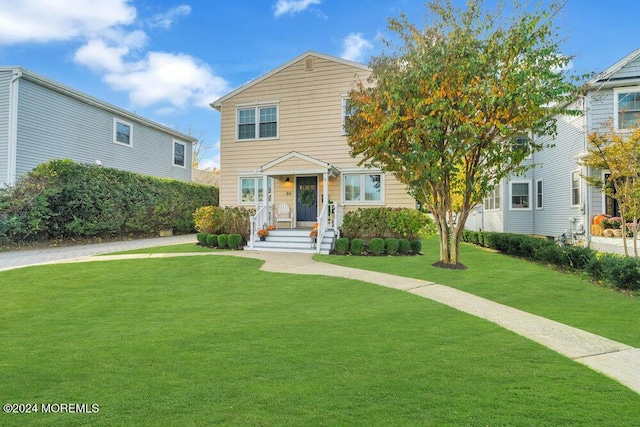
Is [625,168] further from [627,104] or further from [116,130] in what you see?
[116,130]

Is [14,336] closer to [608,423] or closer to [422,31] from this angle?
[608,423]

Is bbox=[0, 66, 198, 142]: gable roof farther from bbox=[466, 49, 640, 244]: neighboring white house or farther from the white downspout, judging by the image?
bbox=[466, 49, 640, 244]: neighboring white house

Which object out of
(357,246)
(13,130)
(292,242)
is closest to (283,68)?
(292,242)

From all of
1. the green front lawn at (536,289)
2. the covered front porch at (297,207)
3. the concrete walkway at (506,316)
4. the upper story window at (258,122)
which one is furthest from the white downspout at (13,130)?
the green front lawn at (536,289)

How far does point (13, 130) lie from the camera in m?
14.9

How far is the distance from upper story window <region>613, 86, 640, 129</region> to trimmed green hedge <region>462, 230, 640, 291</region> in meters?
6.30

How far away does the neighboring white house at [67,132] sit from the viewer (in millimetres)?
14945

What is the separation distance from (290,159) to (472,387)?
1247 cm

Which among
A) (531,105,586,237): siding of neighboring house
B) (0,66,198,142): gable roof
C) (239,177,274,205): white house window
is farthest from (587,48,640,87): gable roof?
(0,66,198,142): gable roof

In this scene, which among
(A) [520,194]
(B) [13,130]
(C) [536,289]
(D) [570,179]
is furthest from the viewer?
(A) [520,194]

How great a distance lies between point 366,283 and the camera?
8.00 metres

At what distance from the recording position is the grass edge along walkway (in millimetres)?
3757

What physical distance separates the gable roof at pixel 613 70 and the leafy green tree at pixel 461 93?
7.28m

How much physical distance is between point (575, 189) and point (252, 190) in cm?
1412
